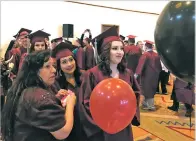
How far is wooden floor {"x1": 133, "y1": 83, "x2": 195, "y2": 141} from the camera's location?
3462 mm

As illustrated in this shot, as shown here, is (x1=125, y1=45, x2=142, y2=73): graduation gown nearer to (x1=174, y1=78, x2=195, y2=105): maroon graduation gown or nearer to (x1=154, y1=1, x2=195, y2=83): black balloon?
(x1=174, y1=78, x2=195, y2=105): maroon graduation gown

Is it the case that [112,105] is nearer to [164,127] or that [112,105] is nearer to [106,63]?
[106,63]

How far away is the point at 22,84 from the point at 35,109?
0.23 m

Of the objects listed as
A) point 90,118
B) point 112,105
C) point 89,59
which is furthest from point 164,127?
point 112,105

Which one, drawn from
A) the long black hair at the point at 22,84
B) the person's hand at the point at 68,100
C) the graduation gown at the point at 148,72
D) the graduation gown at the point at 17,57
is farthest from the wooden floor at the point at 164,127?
the long black hair at the point at 22,84

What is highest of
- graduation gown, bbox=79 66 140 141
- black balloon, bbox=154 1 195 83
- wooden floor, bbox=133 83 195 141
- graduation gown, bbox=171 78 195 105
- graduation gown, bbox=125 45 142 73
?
black balloon, bbox=154 1 195 83

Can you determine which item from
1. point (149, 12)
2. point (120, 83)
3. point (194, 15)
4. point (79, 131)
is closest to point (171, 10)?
point (194, 15)

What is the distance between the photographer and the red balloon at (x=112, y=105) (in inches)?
55.1

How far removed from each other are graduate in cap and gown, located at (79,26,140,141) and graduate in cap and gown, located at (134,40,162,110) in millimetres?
2996

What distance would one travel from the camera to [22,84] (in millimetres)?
1470

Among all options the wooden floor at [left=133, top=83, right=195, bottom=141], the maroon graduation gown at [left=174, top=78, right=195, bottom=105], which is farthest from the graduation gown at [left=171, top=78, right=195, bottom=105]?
the wooden floor at [left=133, top=83, right=195, bottom=141]

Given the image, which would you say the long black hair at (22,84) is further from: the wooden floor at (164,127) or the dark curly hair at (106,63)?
the wooden floor at (164,127)

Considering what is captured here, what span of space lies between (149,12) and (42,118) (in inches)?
386

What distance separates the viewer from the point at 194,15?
1.00m
